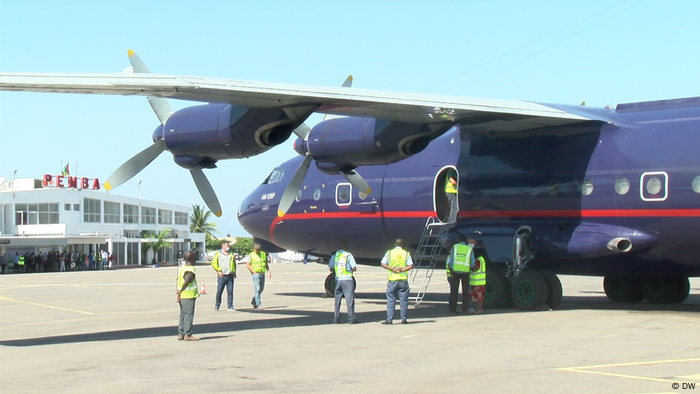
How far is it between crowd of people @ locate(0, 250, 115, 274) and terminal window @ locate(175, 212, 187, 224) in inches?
908

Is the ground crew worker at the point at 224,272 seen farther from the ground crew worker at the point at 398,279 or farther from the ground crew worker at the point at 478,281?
the ground crew worker at the point at 478,281

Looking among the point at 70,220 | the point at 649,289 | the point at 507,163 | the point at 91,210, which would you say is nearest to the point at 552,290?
the point at 507,163

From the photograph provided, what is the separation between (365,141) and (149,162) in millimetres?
4305

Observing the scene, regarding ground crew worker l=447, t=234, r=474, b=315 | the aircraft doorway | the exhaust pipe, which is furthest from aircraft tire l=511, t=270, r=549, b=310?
the aircraft doorway

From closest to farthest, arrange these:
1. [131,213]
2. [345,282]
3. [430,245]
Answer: [345,282] → [430,245] → [131,213]

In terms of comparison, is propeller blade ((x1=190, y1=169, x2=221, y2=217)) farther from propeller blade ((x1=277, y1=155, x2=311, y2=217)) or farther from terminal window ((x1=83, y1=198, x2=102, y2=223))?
terminal window ((x1=83, y1=198, x2=102, y2=223))

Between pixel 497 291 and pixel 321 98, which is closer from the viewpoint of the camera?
pixel 321 98

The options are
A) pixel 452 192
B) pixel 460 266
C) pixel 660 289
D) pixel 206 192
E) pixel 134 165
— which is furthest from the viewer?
pixel 660 289

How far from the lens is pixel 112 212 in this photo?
219 ft

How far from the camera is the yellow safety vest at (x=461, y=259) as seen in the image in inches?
596

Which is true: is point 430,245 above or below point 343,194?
below

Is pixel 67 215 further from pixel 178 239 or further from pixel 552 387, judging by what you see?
pixel 552 387

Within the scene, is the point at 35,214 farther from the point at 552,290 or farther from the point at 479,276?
the point at 552,290

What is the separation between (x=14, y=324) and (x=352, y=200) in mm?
8106
